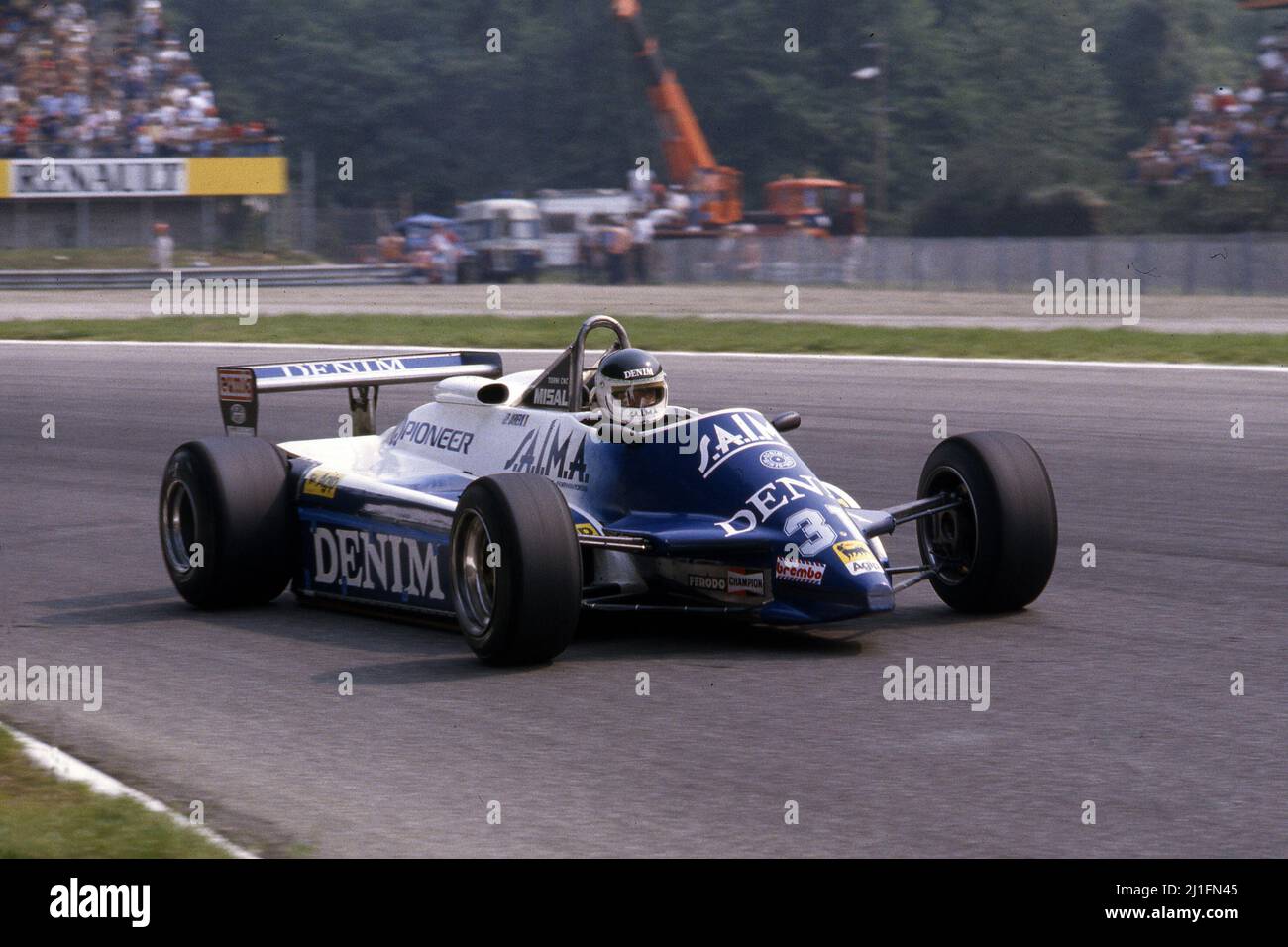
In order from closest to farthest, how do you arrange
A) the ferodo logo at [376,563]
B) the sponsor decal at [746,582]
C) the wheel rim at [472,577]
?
the sponsor decal at [746,582] < the wheel rim at [472,577] < the ferodo logo at [376,563]

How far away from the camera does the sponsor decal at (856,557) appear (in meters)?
6.58

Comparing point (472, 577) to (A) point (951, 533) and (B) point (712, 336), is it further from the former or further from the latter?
(B) point (712, 336)

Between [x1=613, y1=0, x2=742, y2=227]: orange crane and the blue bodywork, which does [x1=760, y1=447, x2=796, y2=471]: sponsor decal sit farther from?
[x1=613, y1=0, x2=742, y2=227]: orange crane

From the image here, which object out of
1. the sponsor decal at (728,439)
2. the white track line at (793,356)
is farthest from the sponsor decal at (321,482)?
the white track line at (793,356)

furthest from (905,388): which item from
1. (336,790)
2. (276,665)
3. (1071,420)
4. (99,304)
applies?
(99,304)

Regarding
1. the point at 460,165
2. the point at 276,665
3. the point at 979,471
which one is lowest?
the point at 276,665

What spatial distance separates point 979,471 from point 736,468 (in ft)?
3.30

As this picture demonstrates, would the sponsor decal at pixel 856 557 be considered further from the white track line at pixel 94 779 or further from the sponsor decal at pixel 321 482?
the white track line at pixel 94 779

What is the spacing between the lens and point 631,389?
24.4 feet

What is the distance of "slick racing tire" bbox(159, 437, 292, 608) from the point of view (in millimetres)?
7910

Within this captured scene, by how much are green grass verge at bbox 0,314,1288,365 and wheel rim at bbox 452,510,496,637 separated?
37.7 feet

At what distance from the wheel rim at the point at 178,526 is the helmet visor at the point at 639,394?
203 cm

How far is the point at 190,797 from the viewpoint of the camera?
5.23 meters
